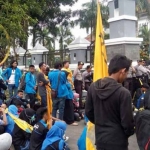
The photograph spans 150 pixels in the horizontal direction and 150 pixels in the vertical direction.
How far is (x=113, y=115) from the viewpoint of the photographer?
268 centimetres

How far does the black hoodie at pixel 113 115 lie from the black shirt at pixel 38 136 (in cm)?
202

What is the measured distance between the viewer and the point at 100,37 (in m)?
4.54

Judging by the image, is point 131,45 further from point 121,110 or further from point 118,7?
point 121,110

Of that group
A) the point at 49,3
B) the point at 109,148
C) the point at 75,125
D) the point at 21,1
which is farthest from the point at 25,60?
the point at 109,148

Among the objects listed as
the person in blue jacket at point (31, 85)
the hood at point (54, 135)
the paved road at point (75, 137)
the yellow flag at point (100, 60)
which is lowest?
the paved road at point (75, 137)

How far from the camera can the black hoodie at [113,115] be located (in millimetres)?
2613

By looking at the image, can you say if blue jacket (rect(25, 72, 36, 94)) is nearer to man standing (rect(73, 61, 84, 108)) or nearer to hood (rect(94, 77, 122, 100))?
man standing (rect(73, 61, 84, 108))

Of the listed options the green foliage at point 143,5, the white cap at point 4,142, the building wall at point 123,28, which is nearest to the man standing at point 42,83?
the white cap at point 4,142

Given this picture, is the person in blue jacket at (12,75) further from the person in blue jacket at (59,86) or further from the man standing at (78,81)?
the person in blue jacket at (59,86)

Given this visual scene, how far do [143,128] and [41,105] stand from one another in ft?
15.6

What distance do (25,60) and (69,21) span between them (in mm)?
4568

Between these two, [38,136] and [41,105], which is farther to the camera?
[41,105]

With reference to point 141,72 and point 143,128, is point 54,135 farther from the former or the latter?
point 141,72

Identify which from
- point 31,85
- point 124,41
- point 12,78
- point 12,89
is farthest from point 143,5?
point 31,85
